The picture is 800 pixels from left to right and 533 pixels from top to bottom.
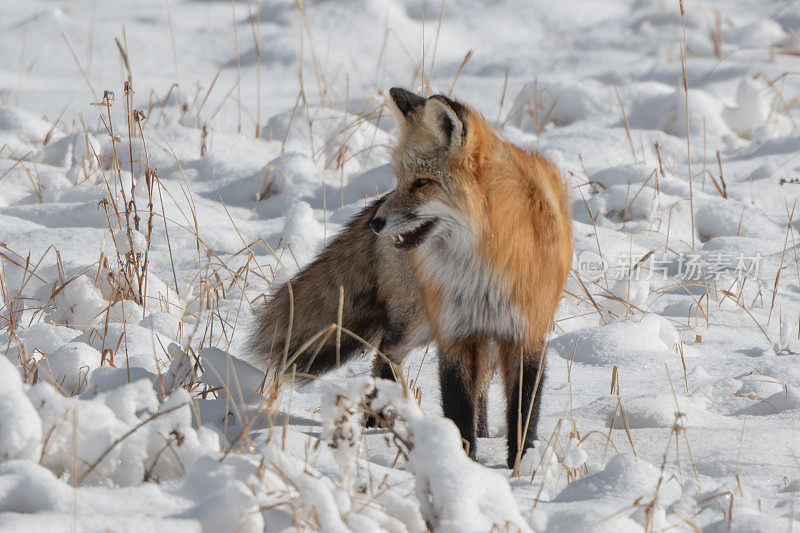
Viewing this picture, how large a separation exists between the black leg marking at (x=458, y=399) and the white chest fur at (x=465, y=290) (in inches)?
5.9

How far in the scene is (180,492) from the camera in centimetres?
207

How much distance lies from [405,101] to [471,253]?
67 centimetres

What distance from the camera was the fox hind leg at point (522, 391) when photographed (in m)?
3.43

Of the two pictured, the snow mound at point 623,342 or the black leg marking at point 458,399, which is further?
the snow mound at point 623,342

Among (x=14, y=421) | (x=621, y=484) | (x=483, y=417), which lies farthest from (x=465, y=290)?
(x=14, y=421)

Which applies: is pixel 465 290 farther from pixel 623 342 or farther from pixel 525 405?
pixel 623 342

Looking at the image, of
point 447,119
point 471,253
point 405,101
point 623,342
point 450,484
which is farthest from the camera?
point 623,342

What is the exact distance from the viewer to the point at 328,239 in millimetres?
4582

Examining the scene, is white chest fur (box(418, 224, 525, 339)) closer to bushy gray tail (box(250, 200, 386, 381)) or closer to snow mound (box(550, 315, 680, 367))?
bushy gray tail (box(250, 200, 386, 381))

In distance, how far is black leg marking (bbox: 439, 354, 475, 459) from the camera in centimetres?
347

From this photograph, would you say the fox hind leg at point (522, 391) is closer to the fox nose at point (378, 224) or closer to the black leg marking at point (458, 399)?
the black leg marking at point (458, 399)

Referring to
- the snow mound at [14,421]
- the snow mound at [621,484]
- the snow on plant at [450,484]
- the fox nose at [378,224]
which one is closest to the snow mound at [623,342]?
the fox nose at [378,224]

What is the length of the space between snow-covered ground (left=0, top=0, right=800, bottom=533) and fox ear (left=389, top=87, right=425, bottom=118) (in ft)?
4.10

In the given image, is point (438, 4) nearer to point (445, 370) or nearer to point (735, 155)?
point (735, 155)
